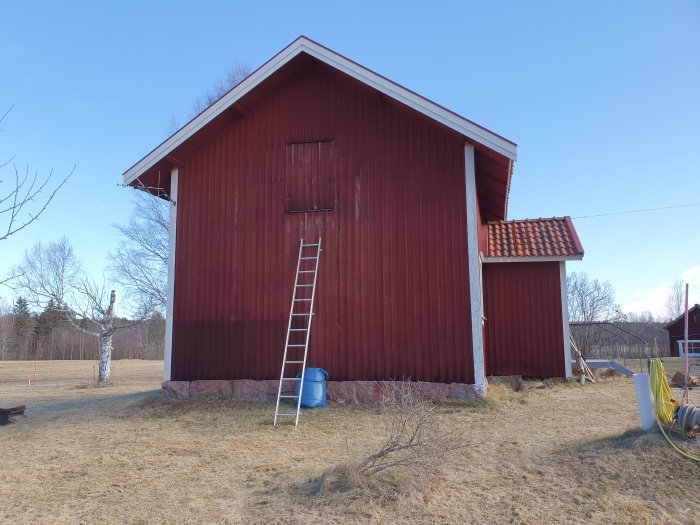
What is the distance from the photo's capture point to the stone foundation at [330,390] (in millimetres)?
10031

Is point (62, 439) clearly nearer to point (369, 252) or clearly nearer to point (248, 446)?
point (248, 446)

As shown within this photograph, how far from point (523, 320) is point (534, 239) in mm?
2427

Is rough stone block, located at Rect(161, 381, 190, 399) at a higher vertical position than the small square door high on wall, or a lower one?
lower

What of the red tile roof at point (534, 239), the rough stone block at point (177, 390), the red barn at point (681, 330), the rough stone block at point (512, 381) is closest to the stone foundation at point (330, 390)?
the rough stone block at point (177, 390)

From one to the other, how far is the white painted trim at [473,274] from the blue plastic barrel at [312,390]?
9.73 ft

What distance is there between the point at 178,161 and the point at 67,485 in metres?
7.73

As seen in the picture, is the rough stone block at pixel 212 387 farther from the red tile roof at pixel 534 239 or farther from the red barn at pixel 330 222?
the red tile roof at pixel 534 239

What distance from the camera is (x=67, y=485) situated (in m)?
5.68

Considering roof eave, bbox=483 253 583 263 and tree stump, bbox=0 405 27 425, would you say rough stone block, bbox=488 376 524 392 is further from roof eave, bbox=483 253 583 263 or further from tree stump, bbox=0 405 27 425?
tree stump, bbox=0 405 27 425

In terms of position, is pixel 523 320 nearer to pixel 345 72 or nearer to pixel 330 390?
pixel 330 390

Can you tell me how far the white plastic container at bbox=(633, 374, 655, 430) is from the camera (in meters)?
6.20

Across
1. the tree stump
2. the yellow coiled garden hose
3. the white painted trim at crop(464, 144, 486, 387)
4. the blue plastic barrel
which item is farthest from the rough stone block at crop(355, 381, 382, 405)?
the tree stump

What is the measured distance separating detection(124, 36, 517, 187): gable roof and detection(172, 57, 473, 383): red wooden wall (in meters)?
0.52

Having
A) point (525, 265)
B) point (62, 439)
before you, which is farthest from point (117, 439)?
point (525, 265)
